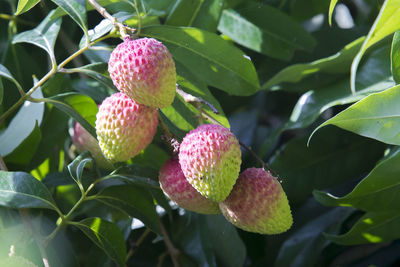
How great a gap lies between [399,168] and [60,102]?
62cm

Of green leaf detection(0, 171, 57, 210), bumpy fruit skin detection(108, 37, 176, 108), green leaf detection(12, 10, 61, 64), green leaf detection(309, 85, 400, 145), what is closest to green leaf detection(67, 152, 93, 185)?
green leaf detection(0, 171, 57, 210)

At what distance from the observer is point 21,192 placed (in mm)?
933

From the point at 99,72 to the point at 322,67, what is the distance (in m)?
0.48

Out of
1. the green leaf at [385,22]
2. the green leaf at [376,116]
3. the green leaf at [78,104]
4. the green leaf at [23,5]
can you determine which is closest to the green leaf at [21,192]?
the green leaf at [78,104]

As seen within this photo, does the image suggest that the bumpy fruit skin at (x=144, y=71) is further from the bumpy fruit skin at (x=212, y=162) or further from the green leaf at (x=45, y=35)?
the green leaf at (x=45, y=35)

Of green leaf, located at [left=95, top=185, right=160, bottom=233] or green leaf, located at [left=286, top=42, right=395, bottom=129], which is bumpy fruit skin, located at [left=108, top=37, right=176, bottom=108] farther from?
green leaf, located at [left=286, top=42, right=395, bottom=129]

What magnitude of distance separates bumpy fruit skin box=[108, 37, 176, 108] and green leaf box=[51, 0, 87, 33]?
5.9 inches

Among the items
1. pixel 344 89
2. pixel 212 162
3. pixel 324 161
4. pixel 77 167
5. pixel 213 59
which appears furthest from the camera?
pixel 324 161

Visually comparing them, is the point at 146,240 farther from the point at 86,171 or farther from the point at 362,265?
the point at 362,265

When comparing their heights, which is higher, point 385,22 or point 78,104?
point 385,22

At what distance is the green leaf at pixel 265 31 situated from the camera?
134cm

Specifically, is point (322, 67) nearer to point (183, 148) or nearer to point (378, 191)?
point (378, 191)

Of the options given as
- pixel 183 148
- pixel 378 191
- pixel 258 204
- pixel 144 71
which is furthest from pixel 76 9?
pixel 378 191

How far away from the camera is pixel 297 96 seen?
5.58 ft
